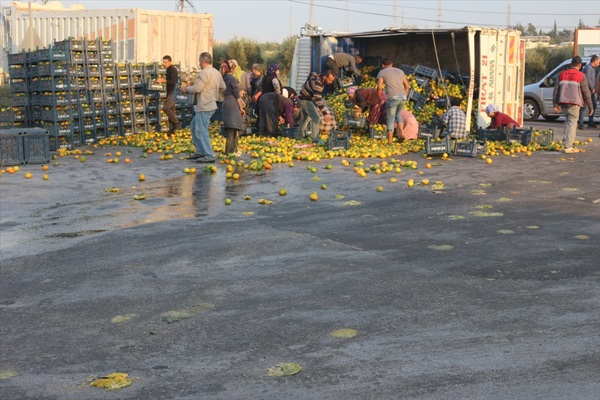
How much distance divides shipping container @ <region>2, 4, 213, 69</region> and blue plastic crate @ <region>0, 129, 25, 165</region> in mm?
11008

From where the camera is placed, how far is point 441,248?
28.3 ft

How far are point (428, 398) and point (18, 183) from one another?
1062 cm

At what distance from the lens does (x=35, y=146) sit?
53.3 feet

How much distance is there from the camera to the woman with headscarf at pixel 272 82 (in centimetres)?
2056

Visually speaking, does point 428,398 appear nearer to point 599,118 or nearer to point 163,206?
point 163,206

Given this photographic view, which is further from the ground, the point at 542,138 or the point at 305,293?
the point at 542,138

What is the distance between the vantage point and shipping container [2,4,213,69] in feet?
91.4

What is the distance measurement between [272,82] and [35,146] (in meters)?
6.52

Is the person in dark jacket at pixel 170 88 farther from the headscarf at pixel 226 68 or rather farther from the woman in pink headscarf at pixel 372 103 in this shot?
the woman in pink headscarf at pixel 372 103

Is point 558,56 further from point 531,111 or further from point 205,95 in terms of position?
point 205,95

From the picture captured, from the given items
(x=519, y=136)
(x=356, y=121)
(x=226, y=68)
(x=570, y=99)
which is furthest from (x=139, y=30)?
(x=570, y=99)

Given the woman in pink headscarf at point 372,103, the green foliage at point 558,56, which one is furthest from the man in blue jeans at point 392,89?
the green foliage at point 558,56

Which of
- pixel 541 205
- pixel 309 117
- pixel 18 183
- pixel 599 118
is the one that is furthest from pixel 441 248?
pixel 599 118

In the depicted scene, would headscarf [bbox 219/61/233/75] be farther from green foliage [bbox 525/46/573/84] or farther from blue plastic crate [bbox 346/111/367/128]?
green foliage [bbox 525/46/573/84]
